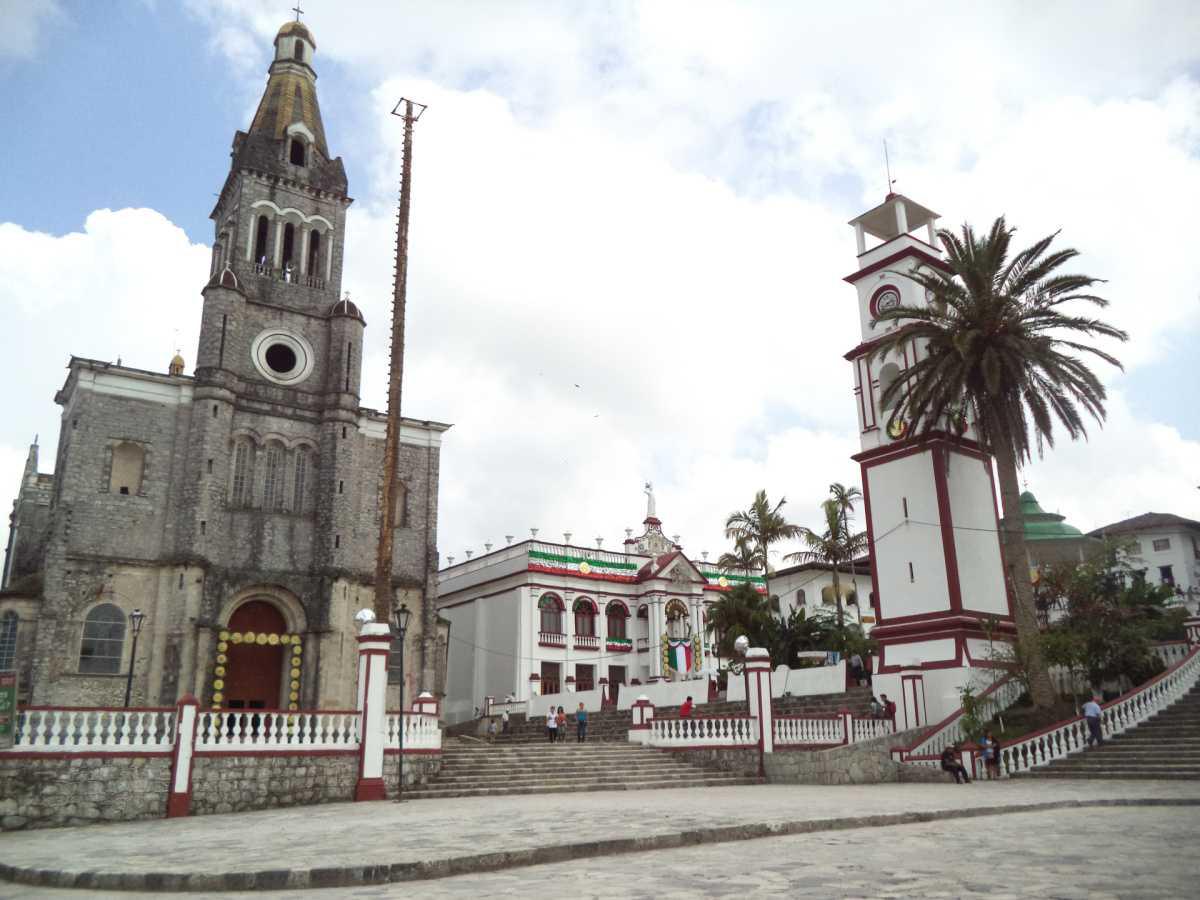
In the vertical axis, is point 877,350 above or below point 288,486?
above

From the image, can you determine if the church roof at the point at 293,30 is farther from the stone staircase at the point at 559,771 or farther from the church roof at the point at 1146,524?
the church roof at the point at 1146,524

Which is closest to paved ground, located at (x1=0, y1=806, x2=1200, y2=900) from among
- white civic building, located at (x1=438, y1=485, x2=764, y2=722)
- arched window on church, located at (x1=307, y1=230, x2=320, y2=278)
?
arched window on church, located at (x1=307, y1=230, x2=320, y2=278)

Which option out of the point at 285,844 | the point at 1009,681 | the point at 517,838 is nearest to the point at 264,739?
the point at 285,844

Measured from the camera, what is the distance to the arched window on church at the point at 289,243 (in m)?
36.8

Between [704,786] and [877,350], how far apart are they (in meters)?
14.2

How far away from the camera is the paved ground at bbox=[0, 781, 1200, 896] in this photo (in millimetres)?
8391

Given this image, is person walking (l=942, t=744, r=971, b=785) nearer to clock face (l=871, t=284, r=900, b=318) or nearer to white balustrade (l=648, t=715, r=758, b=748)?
white balustrade (l=648, t=715, r=758, b=748)

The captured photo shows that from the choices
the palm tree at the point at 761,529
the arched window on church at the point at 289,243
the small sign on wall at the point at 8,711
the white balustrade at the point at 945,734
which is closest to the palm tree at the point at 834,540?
the palm tree at the point at 761,529

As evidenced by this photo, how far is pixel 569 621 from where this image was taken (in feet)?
148

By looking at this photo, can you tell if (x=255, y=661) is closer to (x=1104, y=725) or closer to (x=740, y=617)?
(x=740, y=617)

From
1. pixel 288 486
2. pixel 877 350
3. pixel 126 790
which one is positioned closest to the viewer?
pixel 126 790

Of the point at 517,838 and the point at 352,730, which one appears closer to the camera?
the point at 517,838

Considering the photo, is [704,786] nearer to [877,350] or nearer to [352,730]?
[352,730]

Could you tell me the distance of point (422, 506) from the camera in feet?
118
